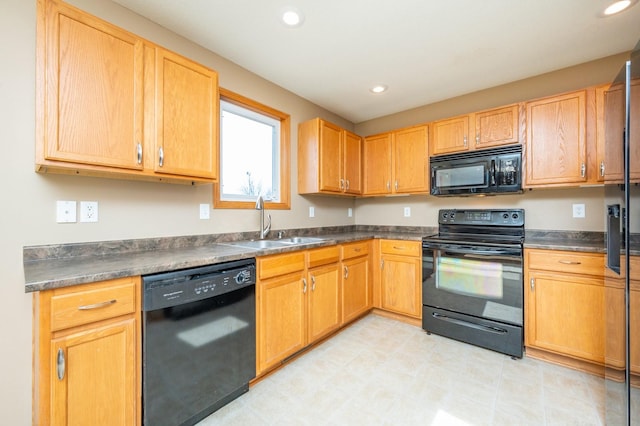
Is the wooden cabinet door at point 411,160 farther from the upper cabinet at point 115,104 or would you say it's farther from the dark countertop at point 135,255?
the upper cabinet at point 115,104

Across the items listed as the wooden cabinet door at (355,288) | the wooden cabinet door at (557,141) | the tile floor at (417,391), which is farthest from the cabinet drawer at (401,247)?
the wooden cabinet door at (557,141)

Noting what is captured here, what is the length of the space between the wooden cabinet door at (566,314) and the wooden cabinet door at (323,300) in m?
1.59

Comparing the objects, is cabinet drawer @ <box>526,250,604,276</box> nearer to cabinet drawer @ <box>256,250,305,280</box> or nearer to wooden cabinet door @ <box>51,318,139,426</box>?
cabinet drawer @ <box>256,250,305,280</box>

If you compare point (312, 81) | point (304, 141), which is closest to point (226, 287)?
point (304, 141)

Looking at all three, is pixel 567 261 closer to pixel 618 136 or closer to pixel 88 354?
pixel 618 136

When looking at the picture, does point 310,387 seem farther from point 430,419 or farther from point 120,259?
point 120,259

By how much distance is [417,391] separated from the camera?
5.94ft

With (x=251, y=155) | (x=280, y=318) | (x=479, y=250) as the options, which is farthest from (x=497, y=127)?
(x=280, y=318)

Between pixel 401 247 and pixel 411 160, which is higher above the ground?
pixel 411 160

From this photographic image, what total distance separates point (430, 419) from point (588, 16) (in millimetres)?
2775

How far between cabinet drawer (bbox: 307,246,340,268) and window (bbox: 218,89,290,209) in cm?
72

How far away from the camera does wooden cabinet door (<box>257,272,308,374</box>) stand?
1.87m

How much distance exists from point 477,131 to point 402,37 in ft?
4.08

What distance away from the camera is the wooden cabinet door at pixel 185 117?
1.65 meters
